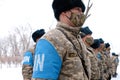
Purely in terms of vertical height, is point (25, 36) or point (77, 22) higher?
point (77, 22)

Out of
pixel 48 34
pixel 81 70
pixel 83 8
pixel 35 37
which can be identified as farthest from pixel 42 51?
pixel 35 37

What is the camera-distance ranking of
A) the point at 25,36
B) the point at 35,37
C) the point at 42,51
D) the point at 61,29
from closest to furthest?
the point at 42,51 < the point at 61,29 < the point at 35,37 < the point at 25,36

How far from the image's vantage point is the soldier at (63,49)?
141 inches

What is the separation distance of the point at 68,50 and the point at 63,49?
62 millimetres

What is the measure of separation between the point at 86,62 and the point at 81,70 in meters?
0.19

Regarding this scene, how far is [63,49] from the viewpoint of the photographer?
3.65 meters

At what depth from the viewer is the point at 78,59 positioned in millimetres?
3773

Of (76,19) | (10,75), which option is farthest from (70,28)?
(10,75)

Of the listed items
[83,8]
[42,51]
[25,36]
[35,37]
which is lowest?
[25,36]

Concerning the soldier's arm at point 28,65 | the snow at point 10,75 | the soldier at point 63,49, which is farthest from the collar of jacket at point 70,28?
the snow at point 10,75

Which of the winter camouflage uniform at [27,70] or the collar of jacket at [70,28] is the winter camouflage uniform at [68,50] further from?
the winter camouflage uniform at [27,70]

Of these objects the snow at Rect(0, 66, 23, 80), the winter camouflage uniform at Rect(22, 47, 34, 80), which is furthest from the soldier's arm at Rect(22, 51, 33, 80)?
the snow at Rect(0, 66, 23, 80)

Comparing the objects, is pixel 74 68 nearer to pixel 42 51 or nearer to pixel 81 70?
pixel 81 70

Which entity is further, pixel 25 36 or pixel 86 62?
pixel 25 36
